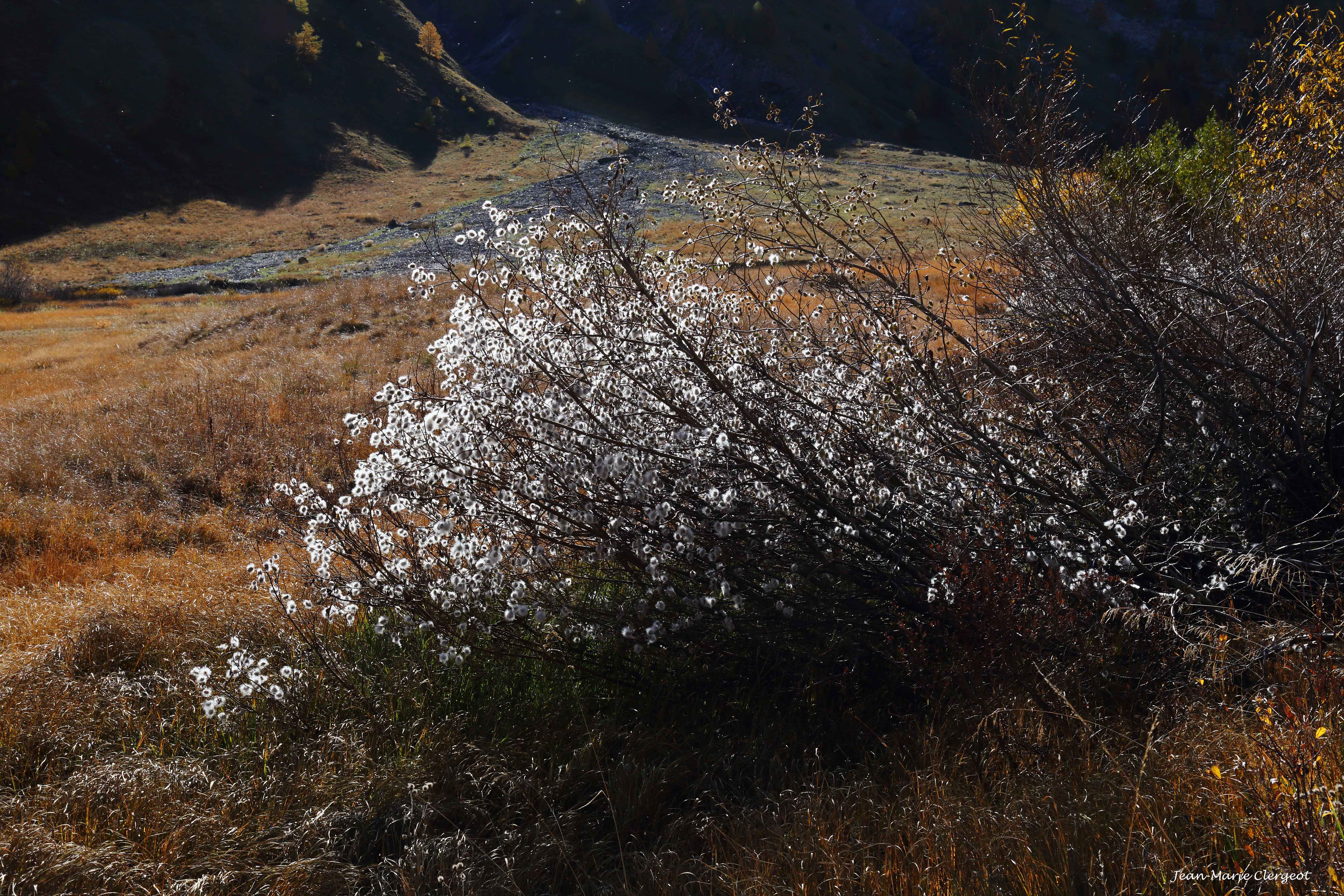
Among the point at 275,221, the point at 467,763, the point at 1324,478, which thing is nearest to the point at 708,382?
the point at 467,763

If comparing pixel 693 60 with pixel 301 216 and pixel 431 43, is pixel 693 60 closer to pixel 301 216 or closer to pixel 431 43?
pixel 431 43

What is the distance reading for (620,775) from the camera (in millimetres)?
3691

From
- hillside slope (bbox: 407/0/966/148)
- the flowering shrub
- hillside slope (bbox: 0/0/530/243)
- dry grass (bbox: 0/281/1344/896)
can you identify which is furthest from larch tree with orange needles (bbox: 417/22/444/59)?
the flowering shrub

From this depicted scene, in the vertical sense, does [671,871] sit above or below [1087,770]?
below

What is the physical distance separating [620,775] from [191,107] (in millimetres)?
82184

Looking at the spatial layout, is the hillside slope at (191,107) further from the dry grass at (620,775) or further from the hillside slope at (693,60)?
the dry grass at (620,775)

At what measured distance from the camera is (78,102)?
6241cm

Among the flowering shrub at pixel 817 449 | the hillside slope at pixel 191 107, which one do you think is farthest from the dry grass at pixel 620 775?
the hillside slope at pixel 191 107

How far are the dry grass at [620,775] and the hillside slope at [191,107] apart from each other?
61450 millimetres

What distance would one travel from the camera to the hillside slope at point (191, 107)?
57.7m

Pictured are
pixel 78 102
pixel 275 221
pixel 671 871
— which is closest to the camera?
pixel 671 871

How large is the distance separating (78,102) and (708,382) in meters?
80.0

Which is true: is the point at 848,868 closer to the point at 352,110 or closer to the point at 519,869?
the point at 519,869

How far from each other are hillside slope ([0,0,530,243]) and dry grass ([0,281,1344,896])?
61.5 m
